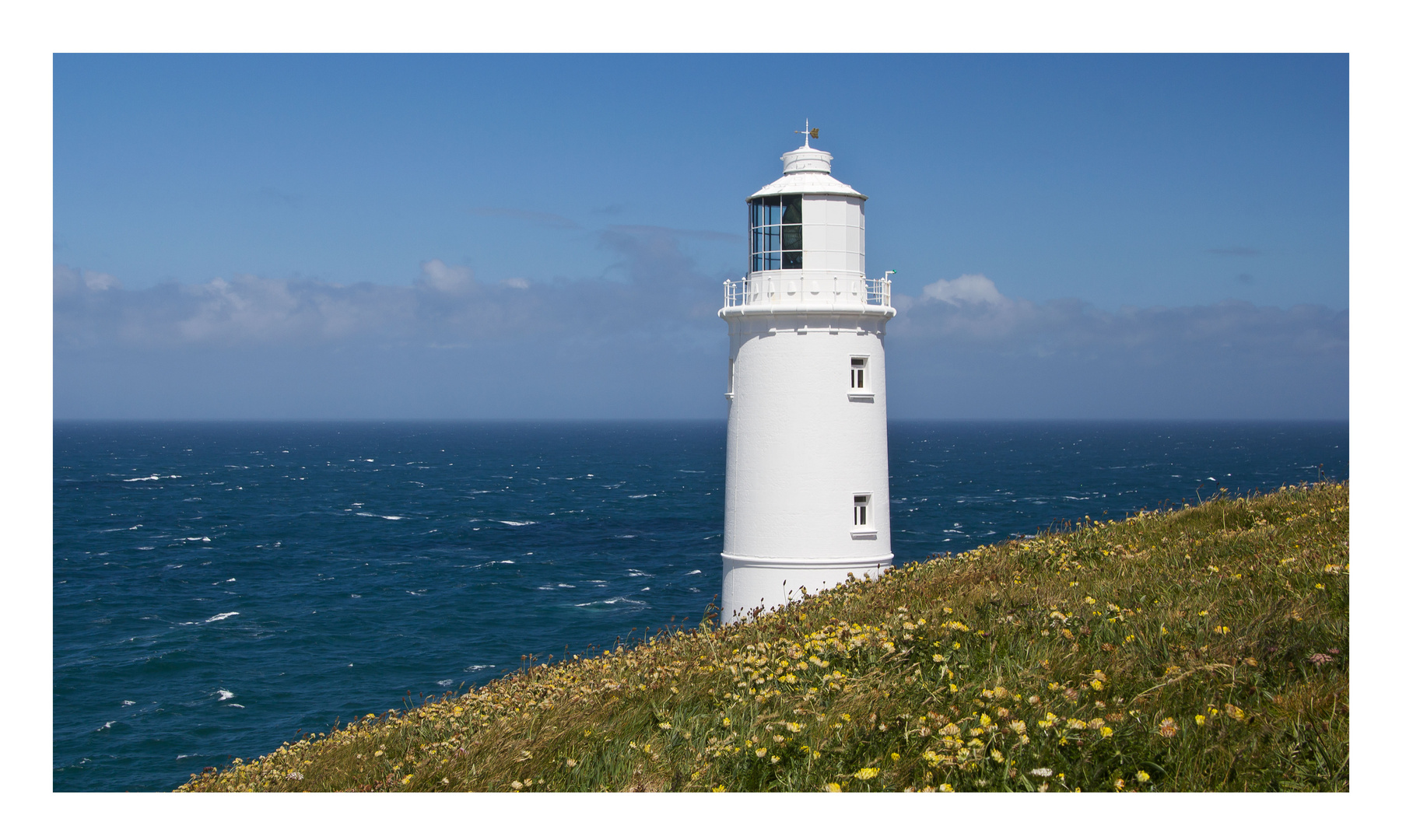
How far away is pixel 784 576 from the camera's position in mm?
20312

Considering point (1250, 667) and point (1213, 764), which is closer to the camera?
point (1213, 764)

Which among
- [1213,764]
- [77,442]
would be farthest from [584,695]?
[77,442]

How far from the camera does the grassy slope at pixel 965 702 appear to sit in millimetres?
7211

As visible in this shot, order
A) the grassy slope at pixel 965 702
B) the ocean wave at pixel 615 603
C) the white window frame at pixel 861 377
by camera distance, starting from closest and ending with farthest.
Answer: the grassy slope at pixel 965 702 < the white window frame at pixel 861 377 < the ocean wave at pixel 615 603

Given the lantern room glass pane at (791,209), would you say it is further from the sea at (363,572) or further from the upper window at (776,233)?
the sea at (363,572)

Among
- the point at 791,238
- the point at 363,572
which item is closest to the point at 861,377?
the point at 791,238

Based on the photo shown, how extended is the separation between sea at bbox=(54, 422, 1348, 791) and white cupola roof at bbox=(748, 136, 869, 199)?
7272 millimetres

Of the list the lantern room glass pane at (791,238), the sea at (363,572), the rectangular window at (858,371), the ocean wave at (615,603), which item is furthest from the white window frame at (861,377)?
the ocean wave at (615,603)

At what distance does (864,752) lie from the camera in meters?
7.77

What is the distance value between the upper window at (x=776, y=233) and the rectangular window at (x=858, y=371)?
201 centimetres

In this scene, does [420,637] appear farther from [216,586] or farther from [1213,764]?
[1213,764]

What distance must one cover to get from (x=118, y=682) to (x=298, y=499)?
52.1 metres

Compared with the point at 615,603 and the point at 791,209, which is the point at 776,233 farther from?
the point at 615,603

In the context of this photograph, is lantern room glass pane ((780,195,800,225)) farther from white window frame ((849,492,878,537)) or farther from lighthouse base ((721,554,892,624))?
lighthouse base ((721,554,892,624))
